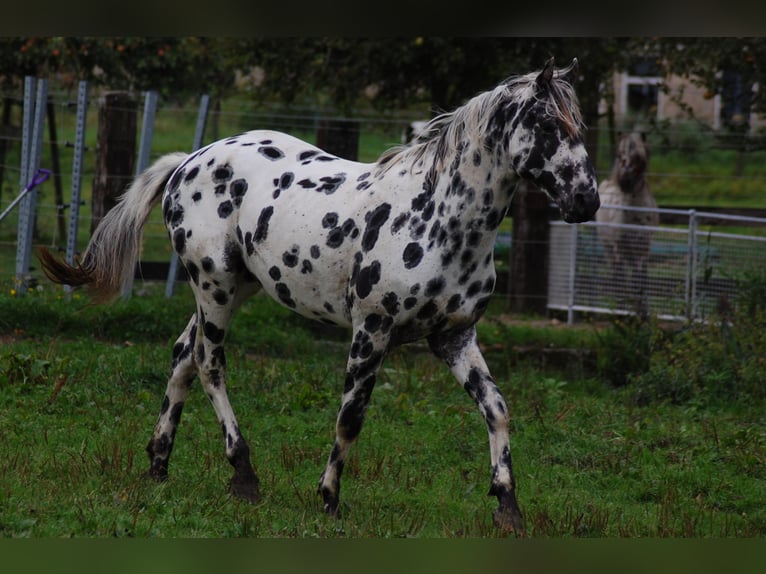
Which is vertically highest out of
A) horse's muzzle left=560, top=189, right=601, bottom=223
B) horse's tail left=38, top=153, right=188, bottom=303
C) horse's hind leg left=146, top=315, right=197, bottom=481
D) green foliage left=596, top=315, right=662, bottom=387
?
horse's muzzle left=560, top=189, right=601, bottom=223

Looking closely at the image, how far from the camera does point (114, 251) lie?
6.38 m

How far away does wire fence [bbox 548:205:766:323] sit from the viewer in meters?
11.1

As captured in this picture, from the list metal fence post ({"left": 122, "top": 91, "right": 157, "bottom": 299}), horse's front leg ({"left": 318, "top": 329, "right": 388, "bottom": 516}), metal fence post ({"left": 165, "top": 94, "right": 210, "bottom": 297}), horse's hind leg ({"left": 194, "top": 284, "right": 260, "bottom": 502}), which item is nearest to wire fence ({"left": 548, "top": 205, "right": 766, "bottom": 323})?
metal fence post ({"left": 165, "top": 94, "right": 210, "bottom": 297})

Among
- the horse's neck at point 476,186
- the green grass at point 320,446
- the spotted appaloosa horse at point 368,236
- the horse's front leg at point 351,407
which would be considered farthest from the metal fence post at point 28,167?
→ the horse's neck at point 476,186

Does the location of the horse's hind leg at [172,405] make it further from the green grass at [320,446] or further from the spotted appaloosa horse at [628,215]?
the spotted appaloosa horse at [628,215]

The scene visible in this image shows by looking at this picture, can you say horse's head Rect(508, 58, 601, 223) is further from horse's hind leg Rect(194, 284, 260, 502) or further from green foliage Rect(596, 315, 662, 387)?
green foliage Rect(596, 315, 662, 387)

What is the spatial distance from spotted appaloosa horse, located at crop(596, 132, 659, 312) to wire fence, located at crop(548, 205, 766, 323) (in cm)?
1

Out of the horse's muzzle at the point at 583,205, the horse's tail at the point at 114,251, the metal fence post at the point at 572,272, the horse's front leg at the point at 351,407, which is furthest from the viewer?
the metal fence post at the point at 572,272

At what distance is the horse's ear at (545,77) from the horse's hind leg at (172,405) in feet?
7.97

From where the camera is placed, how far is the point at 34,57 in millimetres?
14359

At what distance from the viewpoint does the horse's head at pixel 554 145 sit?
4.91 m

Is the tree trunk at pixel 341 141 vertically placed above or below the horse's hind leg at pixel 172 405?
above

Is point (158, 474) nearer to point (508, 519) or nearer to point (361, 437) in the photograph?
point (361, 437)

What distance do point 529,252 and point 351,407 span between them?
7.31 m
